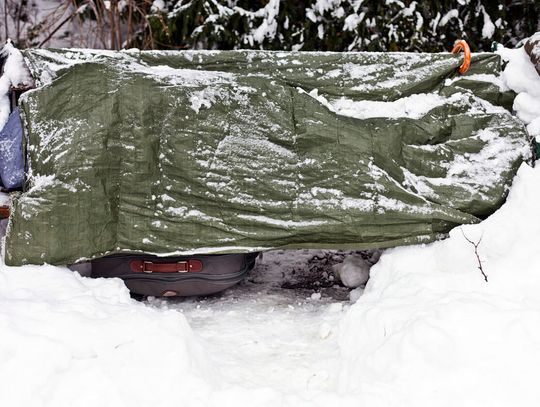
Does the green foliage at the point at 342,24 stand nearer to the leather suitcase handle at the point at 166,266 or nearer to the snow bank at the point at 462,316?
the snow bank at the point at 462,316

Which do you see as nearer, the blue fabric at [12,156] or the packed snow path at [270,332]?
the packed snow path at [270,332]

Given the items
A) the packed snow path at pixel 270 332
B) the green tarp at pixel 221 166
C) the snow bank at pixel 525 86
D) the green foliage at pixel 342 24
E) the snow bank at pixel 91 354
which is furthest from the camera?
the green foliage at pixel 342 24

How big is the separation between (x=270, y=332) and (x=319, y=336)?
0.94ft

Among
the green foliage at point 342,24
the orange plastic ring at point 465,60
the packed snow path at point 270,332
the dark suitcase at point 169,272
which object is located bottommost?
the packed snow path at point 270,332

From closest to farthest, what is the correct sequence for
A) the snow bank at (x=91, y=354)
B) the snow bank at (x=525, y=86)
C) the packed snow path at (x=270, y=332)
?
1. the snow bank at (x=91, y=354)
2. the packed snow path at (x=270, y=332)
3. the snow bank at (x=525, y=86)

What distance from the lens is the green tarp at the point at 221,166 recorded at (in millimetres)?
3191

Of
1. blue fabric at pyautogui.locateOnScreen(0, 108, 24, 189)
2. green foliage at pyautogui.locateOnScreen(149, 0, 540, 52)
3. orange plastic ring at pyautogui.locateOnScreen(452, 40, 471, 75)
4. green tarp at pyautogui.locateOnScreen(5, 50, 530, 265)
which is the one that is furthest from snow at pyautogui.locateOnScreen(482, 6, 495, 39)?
blue fabric at pyautogui.locateOnScreen(0, 108, 24, 189)

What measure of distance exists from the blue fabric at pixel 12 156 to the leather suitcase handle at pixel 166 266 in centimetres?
85

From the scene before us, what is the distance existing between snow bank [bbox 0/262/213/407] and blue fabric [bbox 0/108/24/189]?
71 centimetres

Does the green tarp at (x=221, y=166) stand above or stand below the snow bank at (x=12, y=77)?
below

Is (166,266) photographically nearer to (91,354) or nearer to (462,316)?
(91,354)

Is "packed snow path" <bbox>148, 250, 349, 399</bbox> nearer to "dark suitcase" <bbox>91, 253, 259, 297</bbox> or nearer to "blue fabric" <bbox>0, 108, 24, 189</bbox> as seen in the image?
"dark suitcase" <bbox>91, 253, 259, 297</bbox>

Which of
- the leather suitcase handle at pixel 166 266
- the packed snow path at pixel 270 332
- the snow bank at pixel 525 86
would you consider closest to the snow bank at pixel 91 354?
the packed snow path at pixel 270 332

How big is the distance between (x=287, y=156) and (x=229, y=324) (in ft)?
3.41
